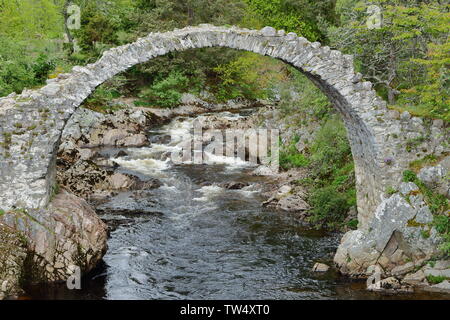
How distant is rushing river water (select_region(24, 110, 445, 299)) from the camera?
34.2ft

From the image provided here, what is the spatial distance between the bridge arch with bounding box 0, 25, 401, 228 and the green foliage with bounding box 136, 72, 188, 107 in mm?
24582

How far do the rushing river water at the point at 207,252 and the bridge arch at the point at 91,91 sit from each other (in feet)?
8.67

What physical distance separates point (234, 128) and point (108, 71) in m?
17.6

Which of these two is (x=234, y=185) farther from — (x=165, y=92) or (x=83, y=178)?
(x=165, y=92)

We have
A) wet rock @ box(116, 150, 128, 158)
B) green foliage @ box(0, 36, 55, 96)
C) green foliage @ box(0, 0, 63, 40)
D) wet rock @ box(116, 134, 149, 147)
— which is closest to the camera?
green foliage @ box(0, 36, 55, 96)

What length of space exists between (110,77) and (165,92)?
83.4 feet

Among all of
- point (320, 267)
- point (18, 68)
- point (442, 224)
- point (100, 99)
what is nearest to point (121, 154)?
point (18, 68)

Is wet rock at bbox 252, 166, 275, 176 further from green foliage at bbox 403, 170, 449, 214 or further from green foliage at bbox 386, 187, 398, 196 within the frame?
green foliage at bbox 403, 170, 449, 214

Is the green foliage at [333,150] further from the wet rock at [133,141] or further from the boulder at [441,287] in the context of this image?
the wet rock at [133,141]

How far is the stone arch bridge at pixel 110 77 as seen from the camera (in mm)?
10492

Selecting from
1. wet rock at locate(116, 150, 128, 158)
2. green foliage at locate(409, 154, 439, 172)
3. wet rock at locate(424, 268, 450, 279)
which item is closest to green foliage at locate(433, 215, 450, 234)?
wet rock at locate(424, 268, 450, 279)

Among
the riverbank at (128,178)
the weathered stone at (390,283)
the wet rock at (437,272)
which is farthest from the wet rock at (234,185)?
the wet rock at (437,272)

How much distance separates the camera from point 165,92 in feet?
118
